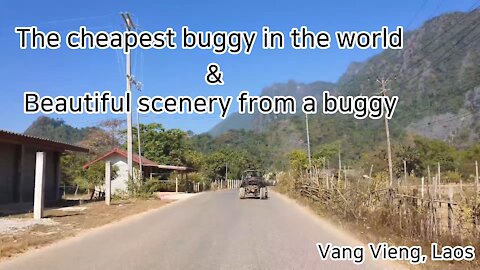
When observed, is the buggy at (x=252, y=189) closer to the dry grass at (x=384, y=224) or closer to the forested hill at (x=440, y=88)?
the dry grass at (x=384, y=224)

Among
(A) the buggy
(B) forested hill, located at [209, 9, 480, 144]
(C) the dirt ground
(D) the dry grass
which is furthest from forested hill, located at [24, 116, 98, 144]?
(D) the dry grass

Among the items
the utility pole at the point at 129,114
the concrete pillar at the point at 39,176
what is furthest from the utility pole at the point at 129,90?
A: the concrete pillar at the point at 39,176

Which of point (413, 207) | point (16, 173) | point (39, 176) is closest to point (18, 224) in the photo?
point (39, 176)

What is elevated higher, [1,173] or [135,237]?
[1,173]

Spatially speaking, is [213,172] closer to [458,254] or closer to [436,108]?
[436,108]

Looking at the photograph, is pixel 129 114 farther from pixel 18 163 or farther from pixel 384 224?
pixel 384 224

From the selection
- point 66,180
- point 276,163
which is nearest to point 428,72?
point 276,163
